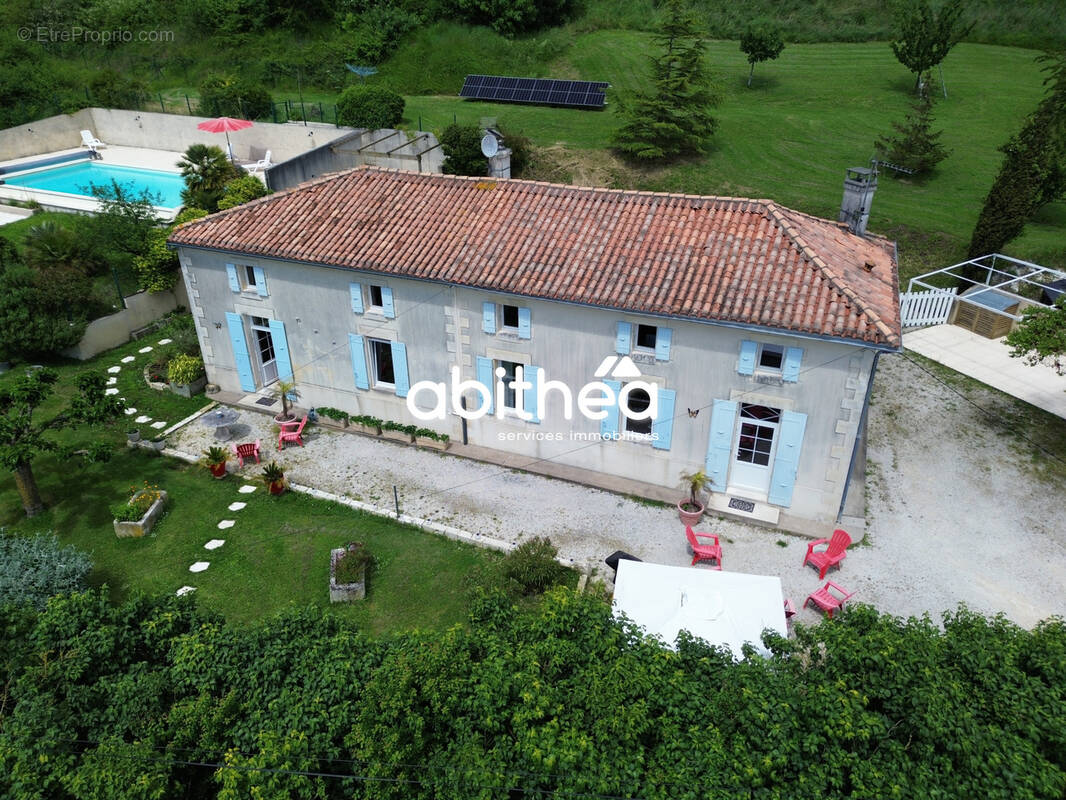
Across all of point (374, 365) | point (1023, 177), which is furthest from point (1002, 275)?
point (374, 365)

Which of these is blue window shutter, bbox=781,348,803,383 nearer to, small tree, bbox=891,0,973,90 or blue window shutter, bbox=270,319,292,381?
blue window shutter, bbox=270,319,292,381

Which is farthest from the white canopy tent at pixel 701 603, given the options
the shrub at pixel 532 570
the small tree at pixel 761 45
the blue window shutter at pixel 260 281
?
the small tree at pixel 761 45

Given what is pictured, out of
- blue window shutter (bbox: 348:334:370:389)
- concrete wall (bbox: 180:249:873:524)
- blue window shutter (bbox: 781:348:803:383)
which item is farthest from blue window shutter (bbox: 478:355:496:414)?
blue window shutter (bbox: 781:348:803:383)

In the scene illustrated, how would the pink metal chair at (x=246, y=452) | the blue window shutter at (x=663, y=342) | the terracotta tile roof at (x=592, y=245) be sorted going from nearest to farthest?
1. the terracotta tile roof at (x=592, y=245)
2. the blue window shutter at (x=663, y=342)
3. the pink metal chair at (x=246, y=452)

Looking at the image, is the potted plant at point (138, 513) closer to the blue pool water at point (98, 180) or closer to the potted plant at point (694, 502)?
the potted plant at point (694, 502)

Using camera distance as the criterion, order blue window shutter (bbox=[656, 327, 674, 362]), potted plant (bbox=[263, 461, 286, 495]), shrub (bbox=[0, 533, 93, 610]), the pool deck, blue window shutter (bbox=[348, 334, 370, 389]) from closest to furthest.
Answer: shrub (bbox=[0, 533, 93, 610]), blue window shutter (bbox=[656, 327, 674, 362]), potted plant (bbox=[263, 461, 286, 495]), blue window shutter (bbox=[348, 334, 370, 389]), the pool deck
